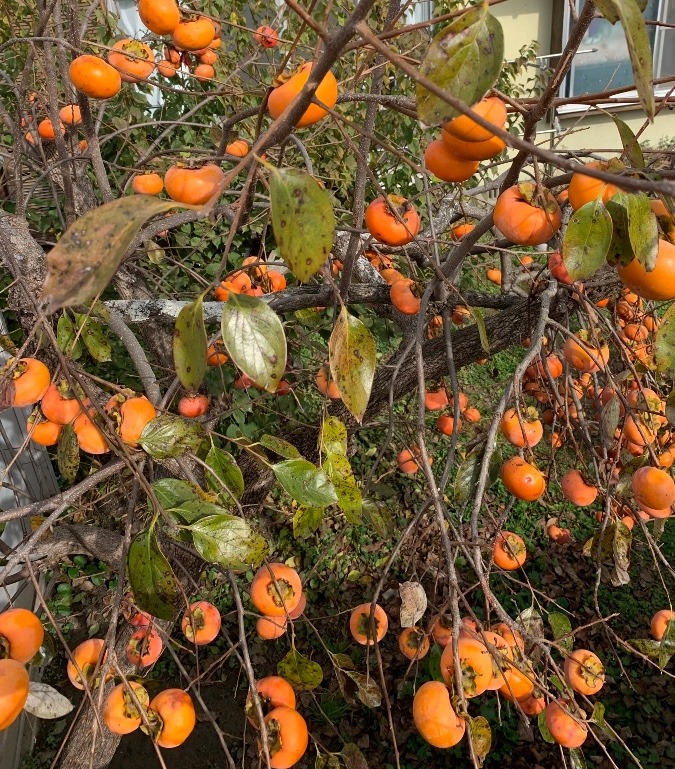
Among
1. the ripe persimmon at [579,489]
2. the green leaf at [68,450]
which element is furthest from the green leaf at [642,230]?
the green leaf at [68,450]

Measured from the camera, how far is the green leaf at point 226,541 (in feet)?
2.60

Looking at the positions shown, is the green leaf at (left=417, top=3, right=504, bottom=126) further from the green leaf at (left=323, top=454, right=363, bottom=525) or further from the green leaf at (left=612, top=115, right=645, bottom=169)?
the green leaf at (left=323, top=454, right=363, bottom=525)

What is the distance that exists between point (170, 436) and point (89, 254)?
1.87 feet

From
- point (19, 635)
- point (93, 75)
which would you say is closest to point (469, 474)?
point (19, 635)

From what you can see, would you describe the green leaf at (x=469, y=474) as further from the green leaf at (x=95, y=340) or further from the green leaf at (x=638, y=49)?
the green leaf at (x=95, y=340)

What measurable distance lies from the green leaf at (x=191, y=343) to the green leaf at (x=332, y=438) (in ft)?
1.16

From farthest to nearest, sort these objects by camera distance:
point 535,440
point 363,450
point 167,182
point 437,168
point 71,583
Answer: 1. point 363,450
2. point 71,583
3. point 535,440
4. point 167,182
5. point 437,168

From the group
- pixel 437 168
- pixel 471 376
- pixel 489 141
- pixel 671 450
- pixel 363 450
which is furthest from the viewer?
pixel 471 376

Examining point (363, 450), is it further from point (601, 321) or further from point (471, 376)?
point (601, 321)

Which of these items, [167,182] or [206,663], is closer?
[167,182]

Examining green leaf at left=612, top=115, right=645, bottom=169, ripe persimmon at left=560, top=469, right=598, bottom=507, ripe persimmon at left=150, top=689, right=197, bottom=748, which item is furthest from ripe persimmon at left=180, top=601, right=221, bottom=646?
green leaf at left=612, top=115, right=645, bottom=169

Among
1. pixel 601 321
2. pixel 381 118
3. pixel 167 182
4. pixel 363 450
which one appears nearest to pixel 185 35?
pixel 167 182

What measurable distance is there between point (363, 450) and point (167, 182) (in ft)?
9.36

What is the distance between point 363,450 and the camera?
143 inches
